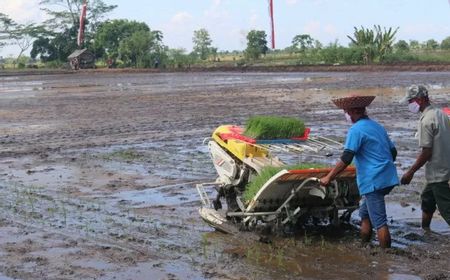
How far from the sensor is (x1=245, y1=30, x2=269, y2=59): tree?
6619 centimetres

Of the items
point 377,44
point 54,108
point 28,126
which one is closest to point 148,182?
point 28,126

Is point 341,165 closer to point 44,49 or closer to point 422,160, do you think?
point 422,160

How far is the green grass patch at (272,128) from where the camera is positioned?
23.4 ft

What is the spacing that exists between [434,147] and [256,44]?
63.4 m

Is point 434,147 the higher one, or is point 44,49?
point 44,49

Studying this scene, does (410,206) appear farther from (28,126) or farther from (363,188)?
(28,126)

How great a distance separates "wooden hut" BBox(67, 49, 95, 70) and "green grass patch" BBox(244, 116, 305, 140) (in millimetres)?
63019

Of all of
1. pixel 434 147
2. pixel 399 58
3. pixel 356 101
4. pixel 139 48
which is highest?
pixel 139 48

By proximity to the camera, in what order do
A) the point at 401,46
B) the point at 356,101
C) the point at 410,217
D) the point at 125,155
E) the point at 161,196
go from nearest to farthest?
the point at 356,101, the point at 410,217, the point at 161,196, the point at 125,155, the point at 401,46

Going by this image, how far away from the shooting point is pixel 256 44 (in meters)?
68.6

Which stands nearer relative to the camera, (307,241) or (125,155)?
(307,241)

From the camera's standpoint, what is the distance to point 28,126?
1858 cm

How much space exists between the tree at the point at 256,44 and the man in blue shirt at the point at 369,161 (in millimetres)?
60667

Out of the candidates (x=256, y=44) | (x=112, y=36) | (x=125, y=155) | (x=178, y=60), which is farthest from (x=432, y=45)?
(x=125, y=155)
